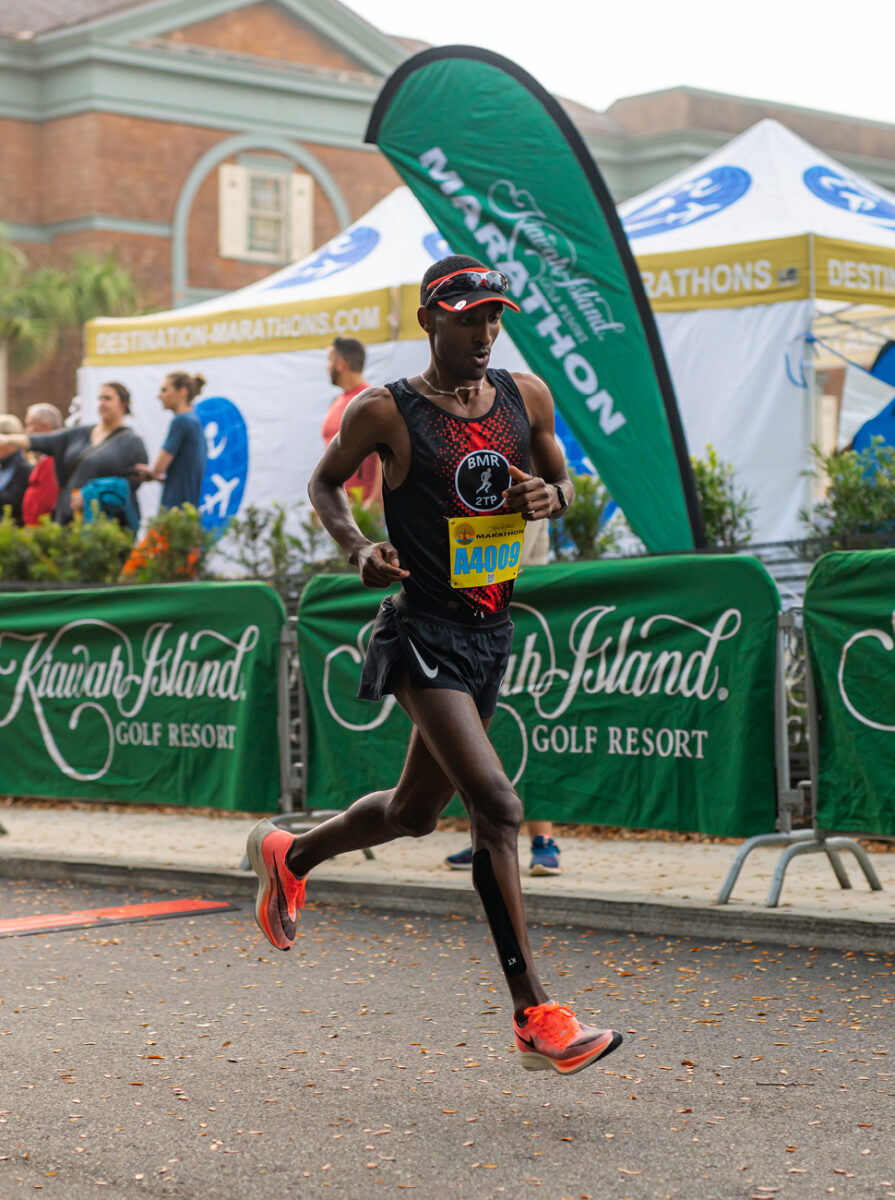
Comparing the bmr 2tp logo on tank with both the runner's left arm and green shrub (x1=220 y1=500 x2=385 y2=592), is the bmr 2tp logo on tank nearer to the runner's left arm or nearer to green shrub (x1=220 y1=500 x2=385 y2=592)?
green shrub (x1=220 y1=500 x2=385 y2=592)

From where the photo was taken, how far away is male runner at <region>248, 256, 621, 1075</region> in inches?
189

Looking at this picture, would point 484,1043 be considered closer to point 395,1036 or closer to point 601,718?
point 395,1036

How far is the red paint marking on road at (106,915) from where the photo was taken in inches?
286

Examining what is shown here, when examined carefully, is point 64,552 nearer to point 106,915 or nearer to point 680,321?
point 106,915

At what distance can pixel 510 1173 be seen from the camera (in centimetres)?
390

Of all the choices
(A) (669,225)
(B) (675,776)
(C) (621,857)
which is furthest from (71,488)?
(B) (675,776)

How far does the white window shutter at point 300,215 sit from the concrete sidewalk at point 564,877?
30243 mm

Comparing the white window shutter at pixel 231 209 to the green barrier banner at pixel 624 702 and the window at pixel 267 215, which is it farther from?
the green barrier banner at pixel 624 702

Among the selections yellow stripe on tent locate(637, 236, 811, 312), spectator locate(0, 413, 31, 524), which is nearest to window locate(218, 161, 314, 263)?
spectator locate(0, 413, 31, 524)

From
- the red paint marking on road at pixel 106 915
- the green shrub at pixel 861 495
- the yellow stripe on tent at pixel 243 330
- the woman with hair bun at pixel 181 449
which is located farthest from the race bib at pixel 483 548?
the yellow stripe on tent at pixel 243 330

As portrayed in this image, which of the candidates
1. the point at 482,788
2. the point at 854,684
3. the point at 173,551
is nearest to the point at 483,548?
the point at 482,788

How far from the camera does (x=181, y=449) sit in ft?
47.7

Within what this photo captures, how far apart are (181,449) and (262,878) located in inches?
368

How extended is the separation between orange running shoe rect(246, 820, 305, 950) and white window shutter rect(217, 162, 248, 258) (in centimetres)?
3452
